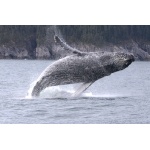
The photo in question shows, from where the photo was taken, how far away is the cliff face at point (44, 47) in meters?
16.3

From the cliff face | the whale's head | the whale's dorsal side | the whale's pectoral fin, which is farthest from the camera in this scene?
the whale's pectoral fin

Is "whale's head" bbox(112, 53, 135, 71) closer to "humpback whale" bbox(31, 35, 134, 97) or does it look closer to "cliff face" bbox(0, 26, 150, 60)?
"humpback whale" bbox(31, 35, 134, 97)

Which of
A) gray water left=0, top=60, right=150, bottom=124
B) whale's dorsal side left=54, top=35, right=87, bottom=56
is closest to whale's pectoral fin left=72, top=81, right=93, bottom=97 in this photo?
gray water left=0, top=60, right=150, bottom=124

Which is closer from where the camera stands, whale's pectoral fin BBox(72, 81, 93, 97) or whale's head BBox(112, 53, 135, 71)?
whale's head BBox(112, 53, 135, 71)

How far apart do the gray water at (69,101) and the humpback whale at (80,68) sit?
254 millimetres

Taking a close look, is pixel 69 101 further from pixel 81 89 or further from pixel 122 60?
pixel 122 60

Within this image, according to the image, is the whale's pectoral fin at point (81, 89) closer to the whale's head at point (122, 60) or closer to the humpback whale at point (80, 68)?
the humpback whale at point (80, 68)

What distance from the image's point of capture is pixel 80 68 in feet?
57.7

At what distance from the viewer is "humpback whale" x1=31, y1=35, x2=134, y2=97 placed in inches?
688
